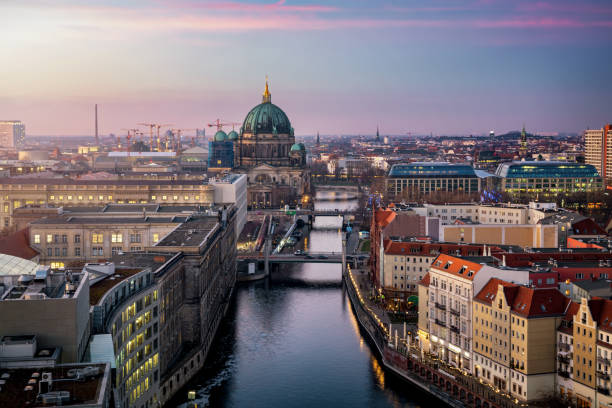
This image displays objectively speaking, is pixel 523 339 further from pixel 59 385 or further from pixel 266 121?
pixel 266 121

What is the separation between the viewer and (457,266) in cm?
4028

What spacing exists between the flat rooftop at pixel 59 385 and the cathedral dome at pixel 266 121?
4698 inches

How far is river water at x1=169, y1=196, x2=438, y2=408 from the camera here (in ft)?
122

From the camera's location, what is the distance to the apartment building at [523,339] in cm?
3325

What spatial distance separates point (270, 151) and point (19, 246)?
89.6 m

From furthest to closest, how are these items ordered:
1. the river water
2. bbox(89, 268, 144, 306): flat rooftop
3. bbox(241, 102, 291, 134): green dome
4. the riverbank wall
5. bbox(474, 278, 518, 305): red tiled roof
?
bbox(241, 102, 291, 134): green dome < the river water < bbox(474, 278, 518, 305): red tiled roof < the riverbank wall < bbox(89, 268, 144, 306): flat rooftop

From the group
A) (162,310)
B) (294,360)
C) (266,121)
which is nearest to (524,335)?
(294,360)

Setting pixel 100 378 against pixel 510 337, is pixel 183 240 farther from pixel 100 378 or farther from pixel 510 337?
pixel 100 378

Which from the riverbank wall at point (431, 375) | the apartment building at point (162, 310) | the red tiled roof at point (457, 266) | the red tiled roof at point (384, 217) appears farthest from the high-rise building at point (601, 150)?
the apartment building at point (162, 310)

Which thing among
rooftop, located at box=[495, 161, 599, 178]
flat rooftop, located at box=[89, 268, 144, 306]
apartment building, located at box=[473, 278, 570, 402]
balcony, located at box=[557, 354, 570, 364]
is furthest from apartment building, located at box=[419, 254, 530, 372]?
rooftop, located at box=[495, 161, 599, 178]

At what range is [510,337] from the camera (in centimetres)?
3456

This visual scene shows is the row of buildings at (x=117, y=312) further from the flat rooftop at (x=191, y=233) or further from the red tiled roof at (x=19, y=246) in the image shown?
the red tiled roof at (x=19, y=246)

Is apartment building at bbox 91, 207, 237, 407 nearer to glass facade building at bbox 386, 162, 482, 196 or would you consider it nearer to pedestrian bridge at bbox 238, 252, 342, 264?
pedestrian bridge at bbox 238, 252, 342, 264

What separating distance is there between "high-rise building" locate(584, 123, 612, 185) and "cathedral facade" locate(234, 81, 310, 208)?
45.7 metres
